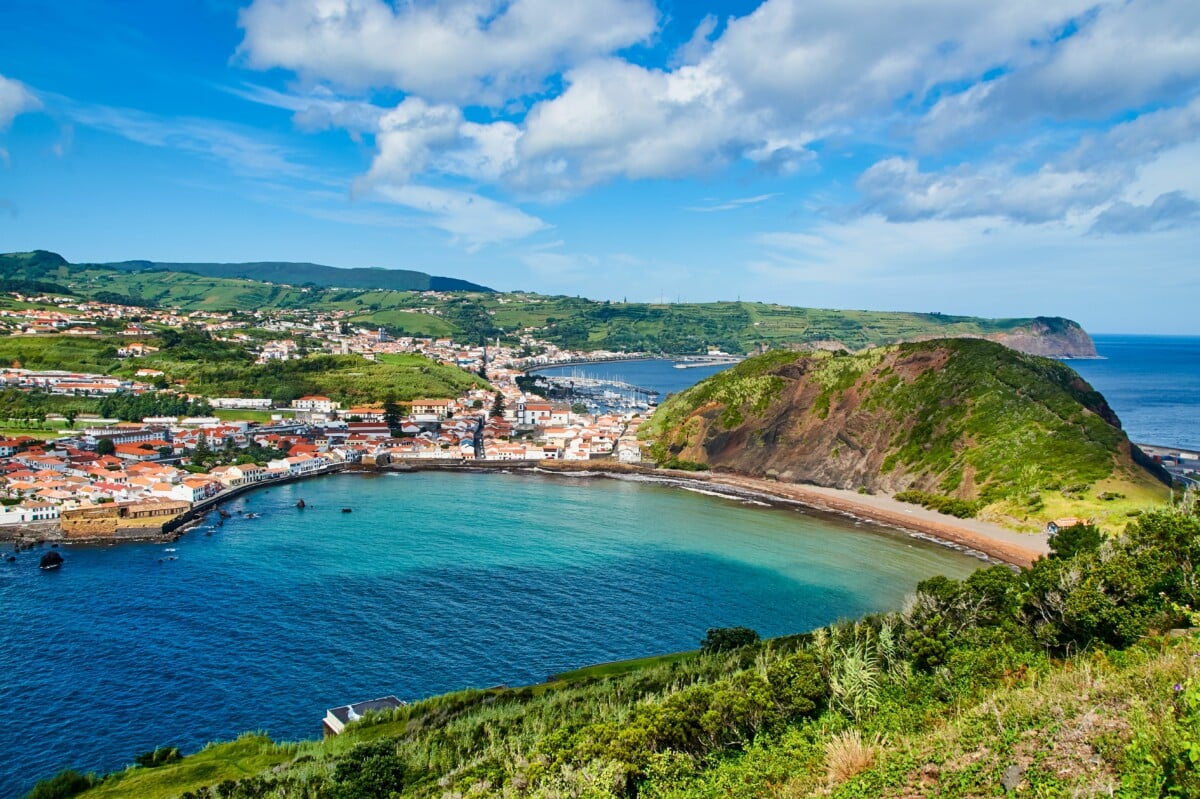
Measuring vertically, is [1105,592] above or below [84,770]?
above

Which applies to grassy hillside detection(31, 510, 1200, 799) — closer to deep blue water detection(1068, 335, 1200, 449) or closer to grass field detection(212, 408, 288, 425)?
grass field detection(212, 408, 288, 425)

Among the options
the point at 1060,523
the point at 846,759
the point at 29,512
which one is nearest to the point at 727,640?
the point at 846,759

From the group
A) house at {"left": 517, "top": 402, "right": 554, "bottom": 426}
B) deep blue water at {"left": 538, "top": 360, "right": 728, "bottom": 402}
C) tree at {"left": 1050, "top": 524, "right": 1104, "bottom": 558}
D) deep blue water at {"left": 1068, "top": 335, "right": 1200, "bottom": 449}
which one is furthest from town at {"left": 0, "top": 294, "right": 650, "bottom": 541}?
deep blue water at {"left": 1068, "top": 335, "right": 1200, "bottom": 449}

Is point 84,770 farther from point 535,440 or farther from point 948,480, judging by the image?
point 535,440

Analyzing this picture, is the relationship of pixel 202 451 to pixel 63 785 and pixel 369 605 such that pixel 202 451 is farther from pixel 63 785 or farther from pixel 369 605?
pixel 63 785

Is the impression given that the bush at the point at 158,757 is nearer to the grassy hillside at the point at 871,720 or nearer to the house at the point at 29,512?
the grassy hillside at the point at 871,720

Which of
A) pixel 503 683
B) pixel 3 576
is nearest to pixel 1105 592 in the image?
pixel 503 683

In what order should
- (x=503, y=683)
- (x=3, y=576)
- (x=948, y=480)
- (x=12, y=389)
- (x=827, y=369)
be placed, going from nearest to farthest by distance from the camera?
1. (x=503, y=683)
2. (x=3, y=576)
3. (x=948, y=480)
4. (x=827, y=369)
5. (x=12, y=389)

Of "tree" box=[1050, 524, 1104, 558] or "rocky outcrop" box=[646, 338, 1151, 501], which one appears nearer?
"tree" box=[1050, 524, 1104, 558]
